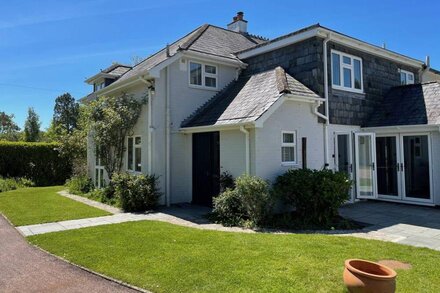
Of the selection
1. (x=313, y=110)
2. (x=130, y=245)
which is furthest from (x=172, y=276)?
(x=313, y=110)

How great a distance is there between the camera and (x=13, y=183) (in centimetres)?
1914

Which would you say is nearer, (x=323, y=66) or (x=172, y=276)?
(x=172, y=276)

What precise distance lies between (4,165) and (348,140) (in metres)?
21.4

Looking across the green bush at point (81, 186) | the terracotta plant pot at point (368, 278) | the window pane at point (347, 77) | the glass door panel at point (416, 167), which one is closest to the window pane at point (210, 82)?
the window pane at point (347, 77)

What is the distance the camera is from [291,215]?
10.0 meters

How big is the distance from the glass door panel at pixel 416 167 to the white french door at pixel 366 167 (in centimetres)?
133

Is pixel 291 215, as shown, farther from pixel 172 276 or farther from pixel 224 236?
pixel 172 276

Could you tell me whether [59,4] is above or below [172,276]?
above

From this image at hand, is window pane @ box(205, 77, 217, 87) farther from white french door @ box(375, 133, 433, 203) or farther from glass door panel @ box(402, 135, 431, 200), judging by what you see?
glass door panel @ box(402, 135, 431, 200)

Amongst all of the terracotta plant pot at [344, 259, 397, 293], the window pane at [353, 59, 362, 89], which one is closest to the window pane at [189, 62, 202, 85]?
the window pane at [353, 59, 362, 89]

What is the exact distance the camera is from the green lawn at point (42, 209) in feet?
33.4

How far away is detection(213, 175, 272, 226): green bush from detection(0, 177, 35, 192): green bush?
1465 centimetres

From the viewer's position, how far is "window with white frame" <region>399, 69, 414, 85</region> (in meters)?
16.6

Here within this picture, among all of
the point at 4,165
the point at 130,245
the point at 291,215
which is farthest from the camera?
the point at 4,165
